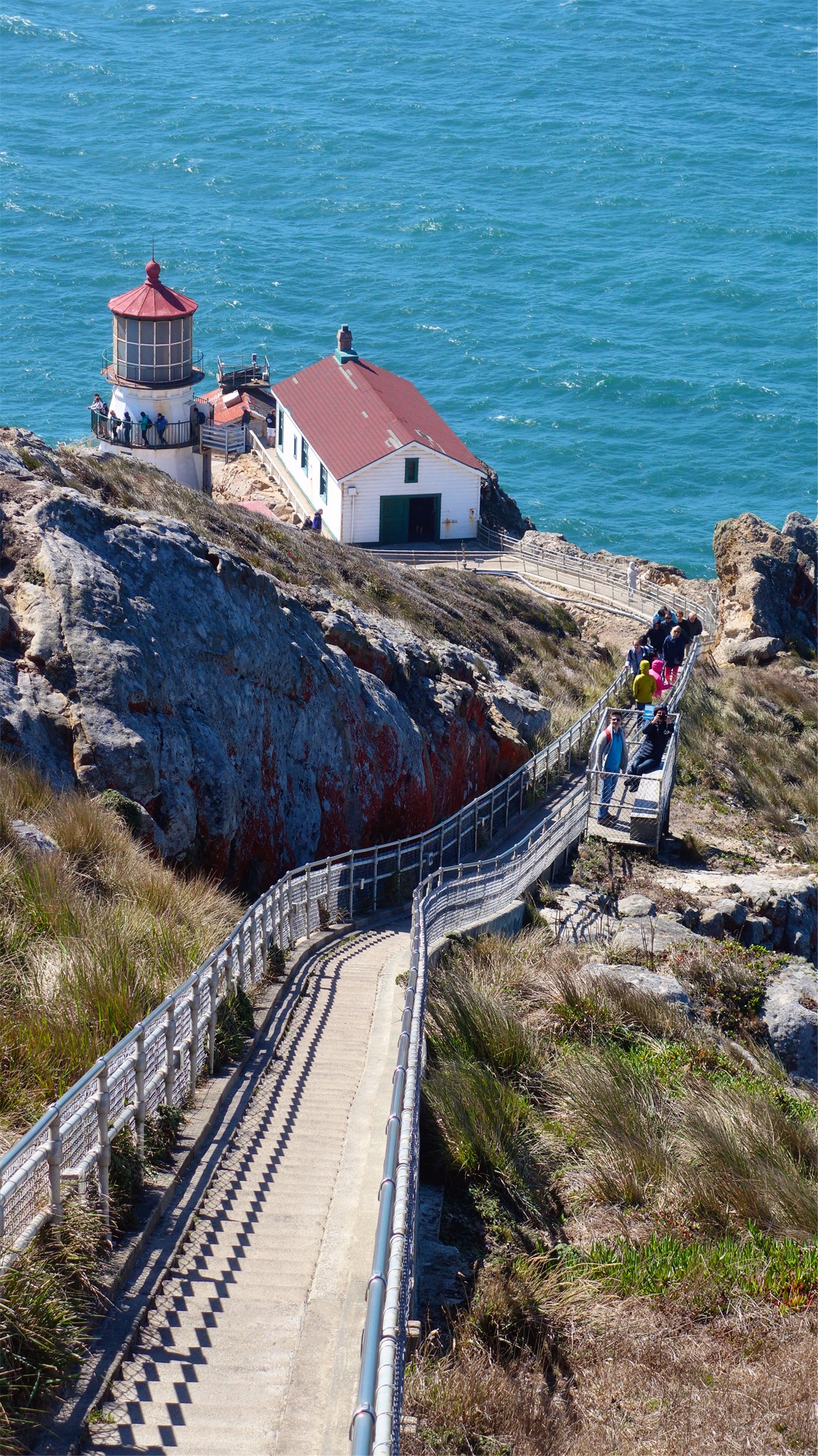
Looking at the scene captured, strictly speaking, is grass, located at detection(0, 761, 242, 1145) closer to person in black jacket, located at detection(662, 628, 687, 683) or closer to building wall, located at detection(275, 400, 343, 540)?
person in black jacket, located at detection(662, 628, 687, 683)

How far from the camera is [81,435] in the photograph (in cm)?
6806

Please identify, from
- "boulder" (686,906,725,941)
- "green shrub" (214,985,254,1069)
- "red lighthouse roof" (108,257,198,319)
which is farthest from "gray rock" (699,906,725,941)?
"red lighthouse roof" (108,257,198,319)

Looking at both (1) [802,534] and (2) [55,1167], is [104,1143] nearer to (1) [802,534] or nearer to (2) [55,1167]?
(2) [55,1167]

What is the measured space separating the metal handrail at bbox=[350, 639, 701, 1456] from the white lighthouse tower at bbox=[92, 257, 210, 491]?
30338 millimetres

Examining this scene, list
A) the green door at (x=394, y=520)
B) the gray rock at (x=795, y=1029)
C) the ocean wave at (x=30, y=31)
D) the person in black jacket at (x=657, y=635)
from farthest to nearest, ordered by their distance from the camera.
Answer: the ocean wave at (x=30, y=31) < the green door at (x=394, y=520) < the person in black jacket at (x=657, y=635) < the gray rock at (x=795, y=1029)

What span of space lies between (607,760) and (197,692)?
24.9 feet

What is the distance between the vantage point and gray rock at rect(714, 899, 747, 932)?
17.9 m

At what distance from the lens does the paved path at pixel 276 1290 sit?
20.5 feet

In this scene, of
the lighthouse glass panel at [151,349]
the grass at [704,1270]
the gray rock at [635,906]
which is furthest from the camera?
the lighthouse glass panel at [151,349]

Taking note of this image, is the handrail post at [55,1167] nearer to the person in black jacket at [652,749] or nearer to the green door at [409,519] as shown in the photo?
the person in black jacket at [652,749]

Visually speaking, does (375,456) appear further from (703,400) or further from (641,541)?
(703,400)

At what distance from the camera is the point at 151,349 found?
43.6 m

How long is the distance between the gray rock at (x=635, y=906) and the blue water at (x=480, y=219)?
151 ft

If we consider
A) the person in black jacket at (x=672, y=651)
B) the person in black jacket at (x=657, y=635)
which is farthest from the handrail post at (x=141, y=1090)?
the person in black jacket at (x=657, y=635)
